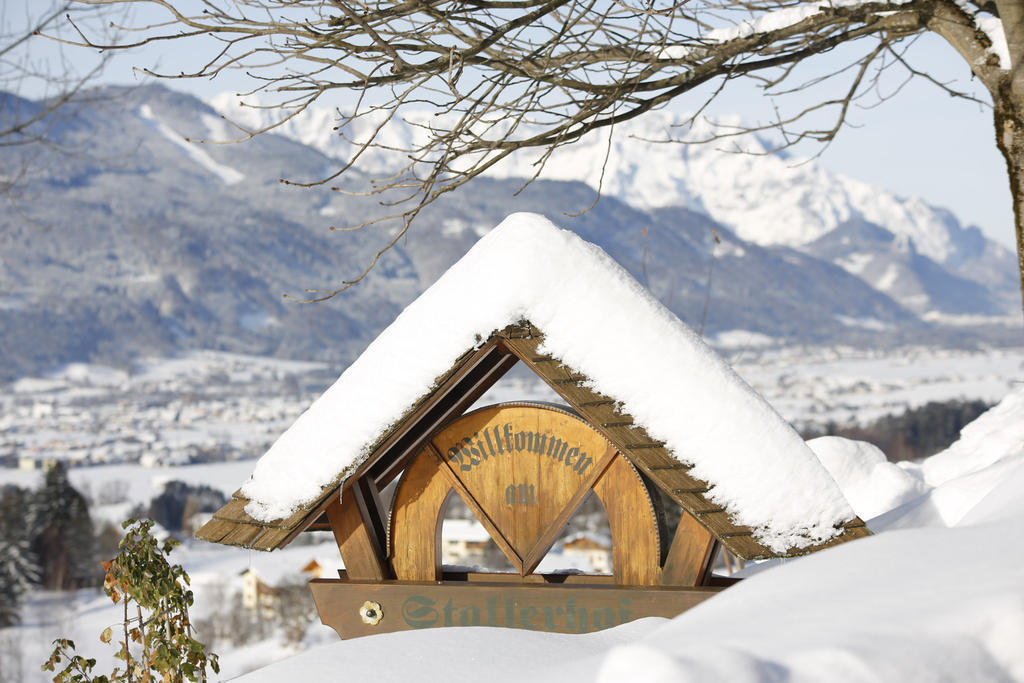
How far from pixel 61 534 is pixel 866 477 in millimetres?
55490

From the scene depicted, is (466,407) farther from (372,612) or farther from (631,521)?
(372,612)

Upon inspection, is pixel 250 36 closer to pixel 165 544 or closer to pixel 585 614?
pixel 165 544

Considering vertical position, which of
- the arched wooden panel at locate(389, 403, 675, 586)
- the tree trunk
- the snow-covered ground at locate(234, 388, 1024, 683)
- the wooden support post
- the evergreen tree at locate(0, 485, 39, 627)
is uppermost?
the evergreen tree at locate(0, 485, 39, 627)

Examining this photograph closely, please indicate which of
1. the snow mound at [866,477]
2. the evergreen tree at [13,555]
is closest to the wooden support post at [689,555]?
the snow mound at [866,477]

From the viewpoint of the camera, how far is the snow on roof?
11.6ft

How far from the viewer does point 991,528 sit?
252cm

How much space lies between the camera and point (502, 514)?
13.1ft

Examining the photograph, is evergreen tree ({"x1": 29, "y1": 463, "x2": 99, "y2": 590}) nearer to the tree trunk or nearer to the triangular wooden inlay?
the triangular wooden inlay

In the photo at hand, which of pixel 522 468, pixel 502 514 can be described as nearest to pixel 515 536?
pixel 502 514

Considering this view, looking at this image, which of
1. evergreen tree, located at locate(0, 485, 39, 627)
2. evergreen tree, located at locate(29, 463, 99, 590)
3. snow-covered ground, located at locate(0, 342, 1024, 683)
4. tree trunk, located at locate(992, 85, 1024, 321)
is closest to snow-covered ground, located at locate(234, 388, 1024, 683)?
snow-covered ground, located at locate(0, 342, 1024, 683)

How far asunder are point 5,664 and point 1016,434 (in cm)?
5239

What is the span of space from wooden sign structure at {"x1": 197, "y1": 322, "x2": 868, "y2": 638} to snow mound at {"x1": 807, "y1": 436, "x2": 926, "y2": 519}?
11.4 feet

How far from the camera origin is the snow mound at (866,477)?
713cm

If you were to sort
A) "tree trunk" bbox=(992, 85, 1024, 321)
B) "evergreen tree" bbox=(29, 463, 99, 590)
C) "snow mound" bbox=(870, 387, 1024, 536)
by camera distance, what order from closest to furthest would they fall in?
1. "tree trunk" bbox=(992, 85, 1024, 321)
2. "snow mound" bbox=(870, 387, 1024, 536)
3. "evergreen tree" bbox=(29, 463, 99, 590)
